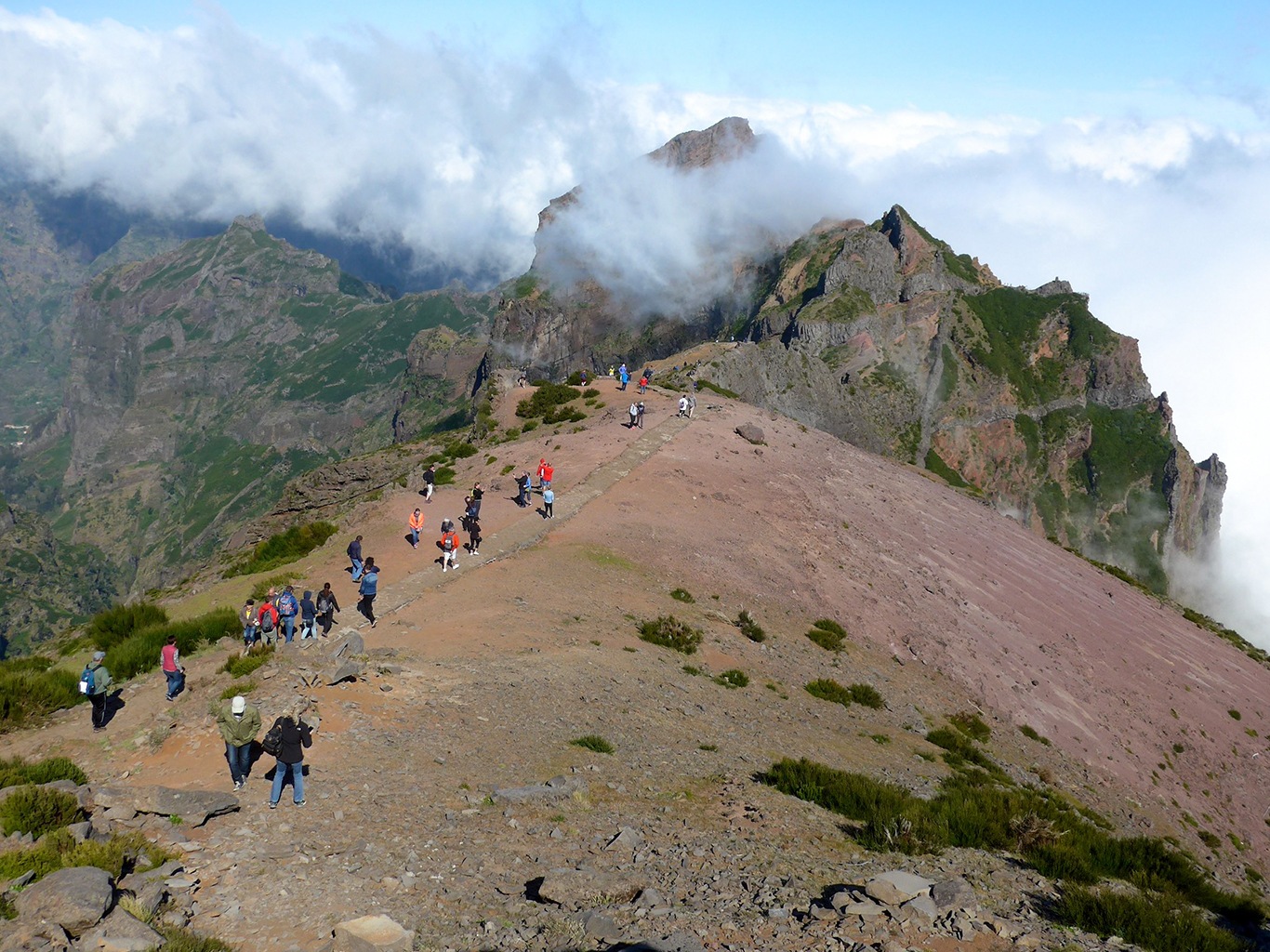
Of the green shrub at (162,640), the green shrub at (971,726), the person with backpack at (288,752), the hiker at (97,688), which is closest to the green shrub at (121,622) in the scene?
the green shrub at (162,640)

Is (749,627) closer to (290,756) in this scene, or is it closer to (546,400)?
(290,756)

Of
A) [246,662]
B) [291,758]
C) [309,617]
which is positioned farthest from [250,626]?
[291,758]

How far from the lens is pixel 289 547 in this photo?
41750mm

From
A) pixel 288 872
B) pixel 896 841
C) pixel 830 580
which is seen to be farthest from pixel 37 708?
pixel 830 580

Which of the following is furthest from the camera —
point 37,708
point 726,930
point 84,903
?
point 37,708

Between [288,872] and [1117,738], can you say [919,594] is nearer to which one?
[1117,738]

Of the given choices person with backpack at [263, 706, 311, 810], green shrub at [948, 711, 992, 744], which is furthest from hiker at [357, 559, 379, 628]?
green shrub at [948, 711, 992, 744]

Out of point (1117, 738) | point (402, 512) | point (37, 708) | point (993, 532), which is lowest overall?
point (37, 708)

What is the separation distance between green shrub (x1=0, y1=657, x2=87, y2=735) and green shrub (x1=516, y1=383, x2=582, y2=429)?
43.3 m

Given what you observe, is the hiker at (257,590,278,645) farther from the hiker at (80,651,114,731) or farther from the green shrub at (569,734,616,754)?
the green shrub at (569,734,616,754)

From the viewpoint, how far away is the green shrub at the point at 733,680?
28.0m

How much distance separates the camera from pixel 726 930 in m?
11.6

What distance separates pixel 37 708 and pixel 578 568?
63.6ft

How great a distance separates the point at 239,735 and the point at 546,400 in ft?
171
